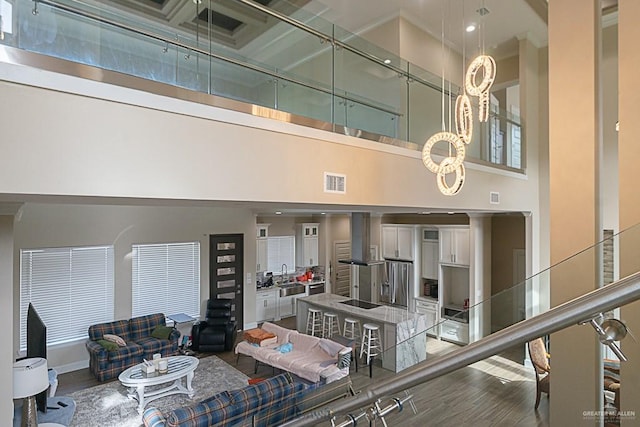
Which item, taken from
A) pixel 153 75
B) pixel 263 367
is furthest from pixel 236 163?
pixel 263 367

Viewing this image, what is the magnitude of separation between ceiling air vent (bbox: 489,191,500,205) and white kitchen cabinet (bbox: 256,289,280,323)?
643 cm

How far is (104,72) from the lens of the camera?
215 centimetres

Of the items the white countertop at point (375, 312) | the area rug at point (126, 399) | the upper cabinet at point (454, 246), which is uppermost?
the upper cabinet at point (454, 246)

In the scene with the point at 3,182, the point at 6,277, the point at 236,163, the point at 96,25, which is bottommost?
the point at 6,277

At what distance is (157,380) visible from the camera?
217 inches

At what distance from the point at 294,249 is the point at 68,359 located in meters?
6.07

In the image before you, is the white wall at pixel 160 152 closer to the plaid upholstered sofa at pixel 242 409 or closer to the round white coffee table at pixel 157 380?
the plaid upholstered sofa at pixel 242 409

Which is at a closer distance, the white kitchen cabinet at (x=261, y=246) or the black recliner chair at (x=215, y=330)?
the black recliner chair at (x=215, y=330)

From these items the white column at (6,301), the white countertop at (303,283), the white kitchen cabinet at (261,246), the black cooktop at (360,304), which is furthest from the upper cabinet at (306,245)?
the white column at (6,301)

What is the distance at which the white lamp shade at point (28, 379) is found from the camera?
3424 millimetres

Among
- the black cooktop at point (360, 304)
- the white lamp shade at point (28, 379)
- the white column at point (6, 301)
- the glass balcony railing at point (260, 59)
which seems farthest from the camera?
the black cooktop at point (360, 304)

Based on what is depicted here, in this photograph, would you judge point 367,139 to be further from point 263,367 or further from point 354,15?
point 263,367

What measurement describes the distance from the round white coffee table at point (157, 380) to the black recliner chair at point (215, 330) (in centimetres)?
145

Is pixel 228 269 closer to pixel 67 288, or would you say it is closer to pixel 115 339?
pixel 115 339
